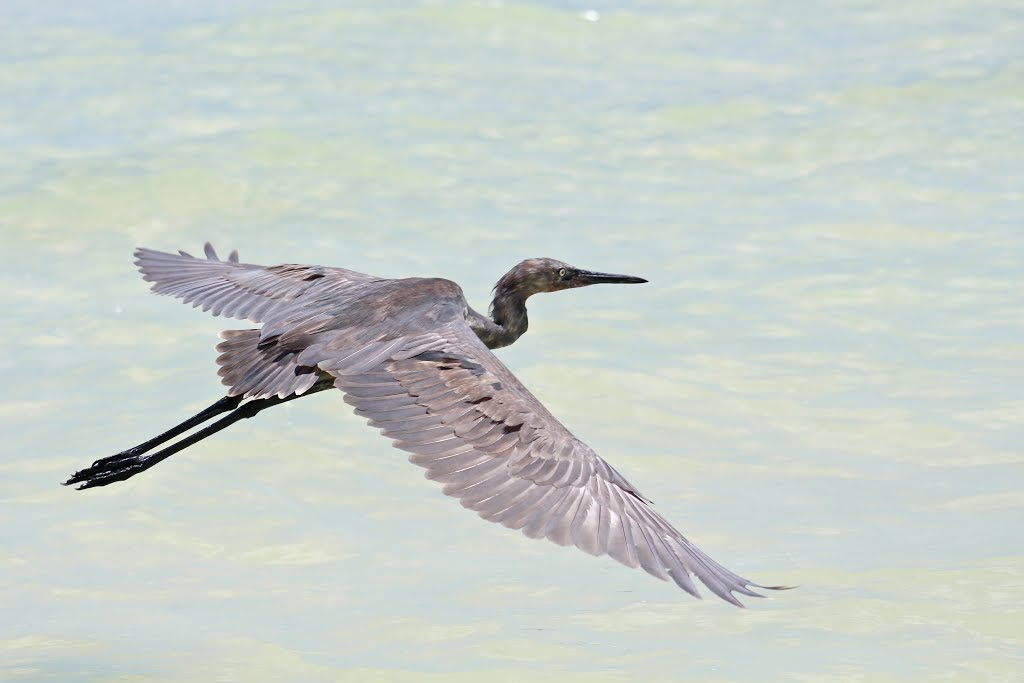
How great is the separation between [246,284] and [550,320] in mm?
3595

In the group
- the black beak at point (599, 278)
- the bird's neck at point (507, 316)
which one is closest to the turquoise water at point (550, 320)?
the bird's neck at point (507, 316)

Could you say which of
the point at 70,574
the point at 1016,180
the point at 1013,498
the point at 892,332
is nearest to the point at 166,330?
the point at 70,574

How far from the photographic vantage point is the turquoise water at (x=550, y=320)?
8.09 metres

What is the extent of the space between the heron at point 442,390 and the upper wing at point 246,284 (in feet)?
0.04

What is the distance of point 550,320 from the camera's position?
12102 millimetres

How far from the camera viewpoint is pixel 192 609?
832cm

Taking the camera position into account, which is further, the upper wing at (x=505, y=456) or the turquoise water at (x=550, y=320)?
the turquoise water at (x=550, y=320)

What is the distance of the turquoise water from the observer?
8.09 m

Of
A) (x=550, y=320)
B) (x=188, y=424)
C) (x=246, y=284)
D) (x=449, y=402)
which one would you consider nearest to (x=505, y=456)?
(x=449, y=402)

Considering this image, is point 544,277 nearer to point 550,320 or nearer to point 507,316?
point 507,316

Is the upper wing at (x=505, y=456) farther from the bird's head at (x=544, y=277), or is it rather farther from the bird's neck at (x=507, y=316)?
the bird's head at (x=544, y=277)

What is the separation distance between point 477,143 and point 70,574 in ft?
24.6

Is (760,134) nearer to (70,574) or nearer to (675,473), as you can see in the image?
(675,473)

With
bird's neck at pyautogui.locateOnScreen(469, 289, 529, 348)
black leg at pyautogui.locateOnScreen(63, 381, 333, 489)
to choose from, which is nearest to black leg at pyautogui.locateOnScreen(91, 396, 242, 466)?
black leg at pyautogui.locateOnScreen(63, 381, 333, 489)
